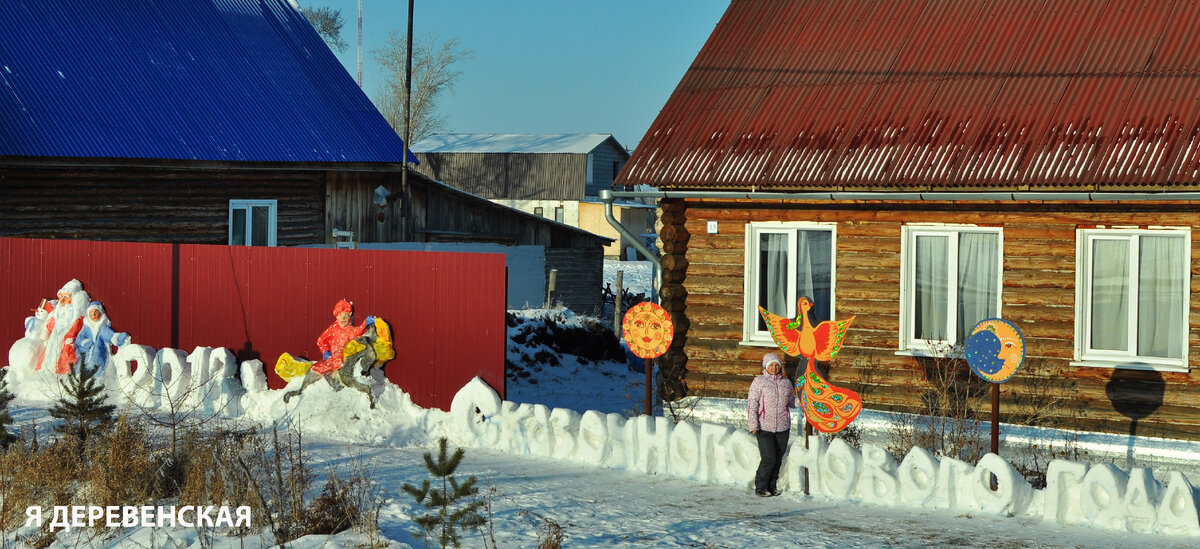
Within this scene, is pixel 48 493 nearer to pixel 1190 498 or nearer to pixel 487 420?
pixel 487 420

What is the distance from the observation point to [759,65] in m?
15.5

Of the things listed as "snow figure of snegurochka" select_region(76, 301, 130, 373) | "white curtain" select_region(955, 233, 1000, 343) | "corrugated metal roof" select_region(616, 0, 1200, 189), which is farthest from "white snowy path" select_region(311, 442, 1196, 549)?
"snow figure of snegurochka" select_region(76, 301, 130, 373)

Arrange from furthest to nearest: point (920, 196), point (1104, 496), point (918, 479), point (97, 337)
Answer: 1. point (97, 337)
2. point (920, 196)
3. point (918, 479)
4. point (1104, 496)

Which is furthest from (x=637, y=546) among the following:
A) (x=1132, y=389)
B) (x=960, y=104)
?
(x=960, y=104)

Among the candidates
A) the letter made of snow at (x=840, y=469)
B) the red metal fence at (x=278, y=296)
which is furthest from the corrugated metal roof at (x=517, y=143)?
the letter made of snow at (x=840, y=469)

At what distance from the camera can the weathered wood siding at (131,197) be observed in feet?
67.1

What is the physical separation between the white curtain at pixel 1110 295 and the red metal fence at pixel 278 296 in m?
5.61

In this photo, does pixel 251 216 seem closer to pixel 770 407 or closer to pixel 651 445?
pixel 651 445

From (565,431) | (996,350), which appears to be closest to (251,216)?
(565,431)

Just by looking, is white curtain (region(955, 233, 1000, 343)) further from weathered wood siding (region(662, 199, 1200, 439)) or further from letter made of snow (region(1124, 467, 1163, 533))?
letter made of snow (region(1124, 467, 1163, 533))

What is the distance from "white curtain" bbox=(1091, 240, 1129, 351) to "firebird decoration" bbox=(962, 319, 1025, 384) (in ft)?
7.04

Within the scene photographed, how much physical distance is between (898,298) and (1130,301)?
2.20 m

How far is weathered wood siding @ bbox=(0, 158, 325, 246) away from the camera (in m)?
20.4

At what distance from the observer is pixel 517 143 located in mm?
62719
